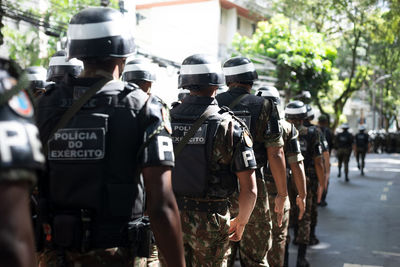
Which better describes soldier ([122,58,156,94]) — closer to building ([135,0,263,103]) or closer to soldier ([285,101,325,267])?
soldier ([285,101,325,267])

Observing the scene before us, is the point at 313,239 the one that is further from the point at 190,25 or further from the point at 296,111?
the point at 190,25

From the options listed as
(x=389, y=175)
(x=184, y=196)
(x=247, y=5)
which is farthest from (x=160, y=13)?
(x=184, y=196)

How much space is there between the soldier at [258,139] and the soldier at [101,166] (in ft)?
6.89

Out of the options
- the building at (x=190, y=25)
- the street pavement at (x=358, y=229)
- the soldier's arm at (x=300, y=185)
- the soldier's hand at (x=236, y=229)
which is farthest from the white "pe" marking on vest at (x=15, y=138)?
the building at (x=190, y=25)

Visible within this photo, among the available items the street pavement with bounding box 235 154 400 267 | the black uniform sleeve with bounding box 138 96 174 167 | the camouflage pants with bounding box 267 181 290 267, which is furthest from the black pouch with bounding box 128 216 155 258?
the street pavement with bounding box 235 154 400 267

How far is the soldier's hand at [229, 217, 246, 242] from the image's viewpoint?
3.55 meters

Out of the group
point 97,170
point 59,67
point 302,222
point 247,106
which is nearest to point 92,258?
point 97,170

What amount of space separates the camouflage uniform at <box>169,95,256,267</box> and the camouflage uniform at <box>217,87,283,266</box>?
81cm

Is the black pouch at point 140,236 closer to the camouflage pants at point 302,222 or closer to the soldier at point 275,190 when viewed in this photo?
the soldier at point 275,190

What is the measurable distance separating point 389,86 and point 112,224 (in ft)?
169

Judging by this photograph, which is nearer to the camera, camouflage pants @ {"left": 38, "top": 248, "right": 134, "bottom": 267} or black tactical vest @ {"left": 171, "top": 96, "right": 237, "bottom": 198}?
camouflage pants @ {"left": 38, "top": 248, "right": 134, "bottom": 267}

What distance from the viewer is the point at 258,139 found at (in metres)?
4.34

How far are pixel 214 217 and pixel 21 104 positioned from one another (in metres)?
2.26

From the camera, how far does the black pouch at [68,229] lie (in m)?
2.10
